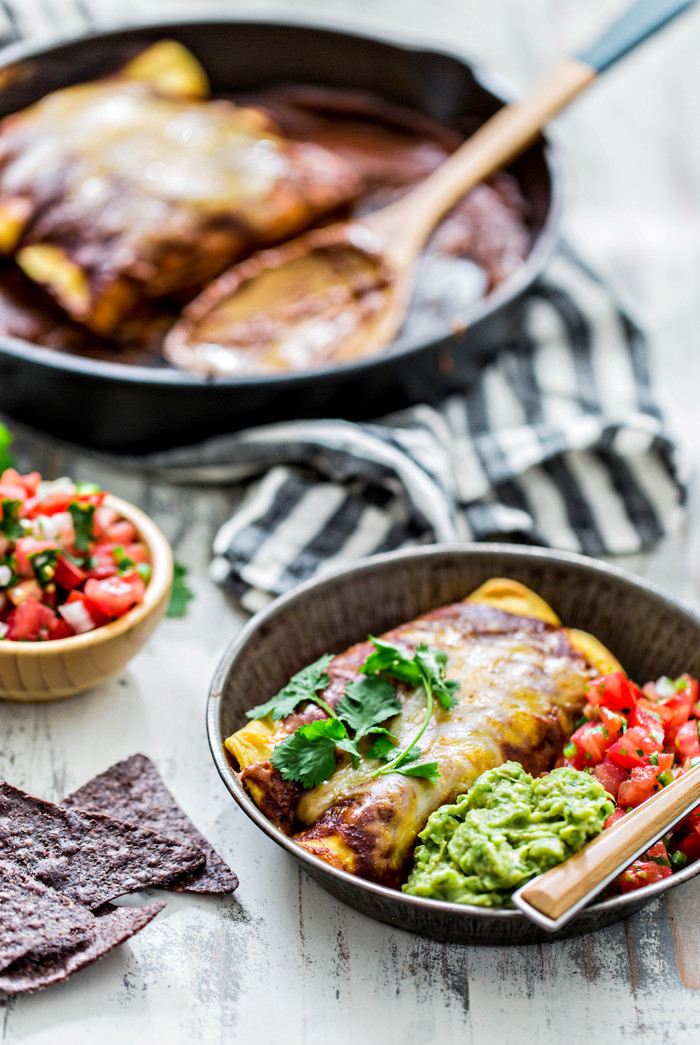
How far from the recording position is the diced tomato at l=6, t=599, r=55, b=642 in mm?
2801

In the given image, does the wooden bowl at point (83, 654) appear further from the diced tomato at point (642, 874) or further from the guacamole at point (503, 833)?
the diced tomato at point (642, 874)

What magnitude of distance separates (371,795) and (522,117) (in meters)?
3.14

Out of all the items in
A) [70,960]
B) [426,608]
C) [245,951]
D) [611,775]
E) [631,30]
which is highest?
[631,30]

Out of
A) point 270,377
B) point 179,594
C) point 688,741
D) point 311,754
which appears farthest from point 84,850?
point 270,377

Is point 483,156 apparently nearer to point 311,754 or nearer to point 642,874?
point 311,754

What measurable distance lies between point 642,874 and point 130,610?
1420 millimetres

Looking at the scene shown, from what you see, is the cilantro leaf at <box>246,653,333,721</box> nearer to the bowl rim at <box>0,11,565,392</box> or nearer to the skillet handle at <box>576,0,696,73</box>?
the bowl rim at <box>0,11,565,392</box>

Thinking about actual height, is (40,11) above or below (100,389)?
above

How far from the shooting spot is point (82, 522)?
296 cm

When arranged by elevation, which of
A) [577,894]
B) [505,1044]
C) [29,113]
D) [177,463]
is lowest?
[505,1044]

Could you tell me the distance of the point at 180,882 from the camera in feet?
8.64

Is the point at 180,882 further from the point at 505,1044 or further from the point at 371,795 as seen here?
the point at 505,1044

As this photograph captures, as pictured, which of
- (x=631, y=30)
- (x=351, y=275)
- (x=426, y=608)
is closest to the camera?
(x=426, y=608)

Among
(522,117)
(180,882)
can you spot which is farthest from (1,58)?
(180,882)
